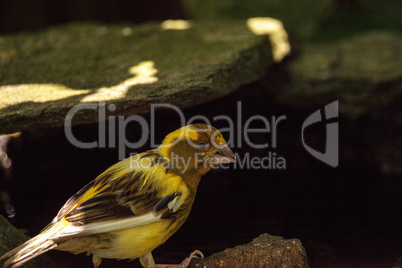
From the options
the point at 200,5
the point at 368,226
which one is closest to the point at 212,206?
the point at 368,226

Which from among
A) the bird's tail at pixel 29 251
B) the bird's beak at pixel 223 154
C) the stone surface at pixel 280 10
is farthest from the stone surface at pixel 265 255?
the stone surface at pixel 280 10

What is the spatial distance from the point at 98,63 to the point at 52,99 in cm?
100

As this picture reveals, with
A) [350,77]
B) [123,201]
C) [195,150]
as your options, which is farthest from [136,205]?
[350,77]

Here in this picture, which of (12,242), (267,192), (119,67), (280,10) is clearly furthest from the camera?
(280,10)

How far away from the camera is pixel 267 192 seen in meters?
4.30

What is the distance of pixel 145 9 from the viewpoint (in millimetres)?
7133

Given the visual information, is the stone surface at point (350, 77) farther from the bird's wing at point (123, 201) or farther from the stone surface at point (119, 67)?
the bird's wing at point (123, 201)

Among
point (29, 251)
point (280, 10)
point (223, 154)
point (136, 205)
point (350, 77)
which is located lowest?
point (29, 251)

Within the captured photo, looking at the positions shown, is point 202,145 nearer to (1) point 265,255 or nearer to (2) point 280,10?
(1) point 265,255

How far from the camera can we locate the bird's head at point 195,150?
2996 millimetres

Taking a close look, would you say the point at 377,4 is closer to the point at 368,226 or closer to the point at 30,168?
the point at 368,226

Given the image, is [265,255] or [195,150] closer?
[265,255]

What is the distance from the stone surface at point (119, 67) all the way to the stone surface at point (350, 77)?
572 millimetres

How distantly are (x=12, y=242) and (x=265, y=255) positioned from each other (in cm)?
141
